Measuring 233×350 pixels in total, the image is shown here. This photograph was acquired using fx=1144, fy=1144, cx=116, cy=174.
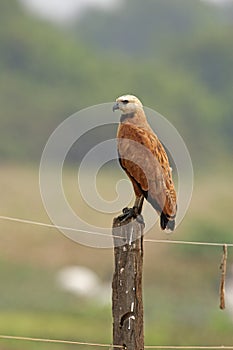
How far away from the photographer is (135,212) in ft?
14.9

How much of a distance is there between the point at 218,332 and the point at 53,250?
201 inches

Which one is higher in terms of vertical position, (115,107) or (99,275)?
(99,275)

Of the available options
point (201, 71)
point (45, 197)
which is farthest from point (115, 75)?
point (45, 197)

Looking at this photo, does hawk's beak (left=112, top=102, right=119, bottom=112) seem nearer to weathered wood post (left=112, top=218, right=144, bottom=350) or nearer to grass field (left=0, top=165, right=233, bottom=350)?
weathered wood post (left=112, top=218, right=144, bottom=350)

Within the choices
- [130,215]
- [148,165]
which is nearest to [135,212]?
[130,215]

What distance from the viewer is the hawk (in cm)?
456

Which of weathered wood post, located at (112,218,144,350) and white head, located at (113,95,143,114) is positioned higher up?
white head, located at (113,95,143,114)

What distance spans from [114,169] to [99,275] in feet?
21.9

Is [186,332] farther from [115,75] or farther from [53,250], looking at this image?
[115,75]

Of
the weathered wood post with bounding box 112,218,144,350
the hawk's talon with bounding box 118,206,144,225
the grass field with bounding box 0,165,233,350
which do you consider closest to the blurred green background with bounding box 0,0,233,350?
the grass field with bounding box 0,165,233,350

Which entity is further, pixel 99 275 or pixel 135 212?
pixel 99 275

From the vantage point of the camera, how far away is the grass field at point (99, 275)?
34.5 feet

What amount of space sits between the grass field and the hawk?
4830mm

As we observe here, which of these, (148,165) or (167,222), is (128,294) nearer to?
(167,222)
